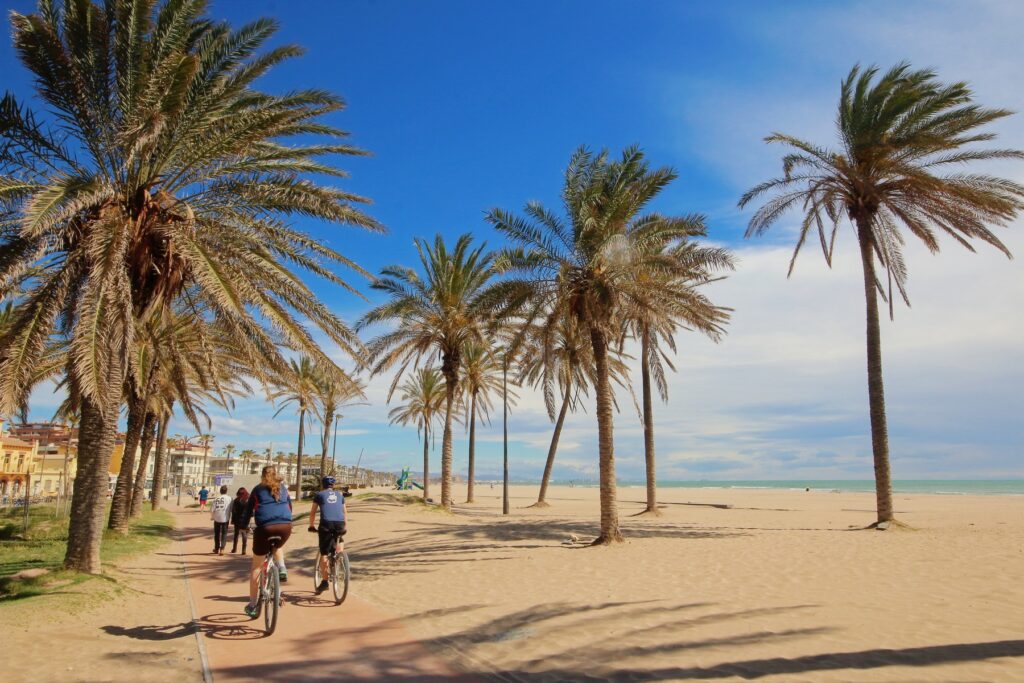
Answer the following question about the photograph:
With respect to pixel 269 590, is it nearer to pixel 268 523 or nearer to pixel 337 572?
pixel 268 523

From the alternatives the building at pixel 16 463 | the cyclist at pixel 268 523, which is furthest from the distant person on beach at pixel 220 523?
the building at pixel 16 463

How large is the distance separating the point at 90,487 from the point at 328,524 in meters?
4.05

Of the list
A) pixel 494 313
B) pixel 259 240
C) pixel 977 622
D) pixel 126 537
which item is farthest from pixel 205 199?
pixel 977 622

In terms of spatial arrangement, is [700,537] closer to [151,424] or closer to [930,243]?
[930,243]

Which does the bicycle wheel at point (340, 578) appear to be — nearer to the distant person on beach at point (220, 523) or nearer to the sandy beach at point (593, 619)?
the sandy beach at point (593, 619)

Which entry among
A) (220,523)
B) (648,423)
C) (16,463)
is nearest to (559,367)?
(648,423)

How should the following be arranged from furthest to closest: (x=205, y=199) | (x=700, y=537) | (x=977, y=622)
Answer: (x=700, y=537), (x=205, y=199), (x=977, y=622)

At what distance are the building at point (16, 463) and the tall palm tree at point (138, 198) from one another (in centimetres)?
4354

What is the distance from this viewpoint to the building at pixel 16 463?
4500 cm

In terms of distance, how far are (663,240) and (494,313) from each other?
5.35 m

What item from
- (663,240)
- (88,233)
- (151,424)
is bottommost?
(151,424)

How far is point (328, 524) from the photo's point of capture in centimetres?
907

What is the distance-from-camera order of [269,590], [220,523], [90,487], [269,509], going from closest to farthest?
[269,590], [269,509], [90,487], [220,523]

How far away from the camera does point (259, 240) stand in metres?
10.9
